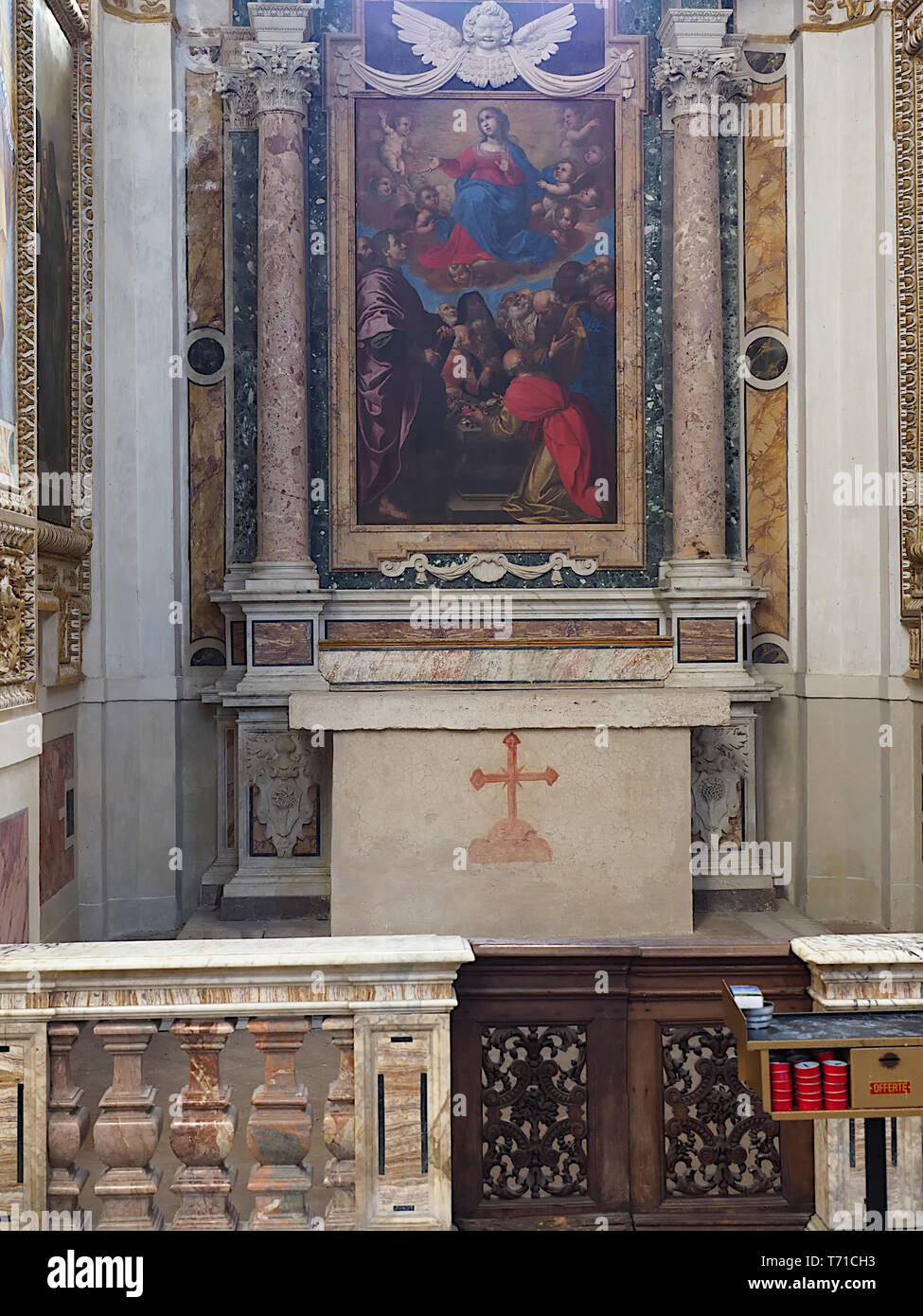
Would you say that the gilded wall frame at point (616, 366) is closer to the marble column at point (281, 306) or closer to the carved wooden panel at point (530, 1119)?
the marble column at point (281, 306)

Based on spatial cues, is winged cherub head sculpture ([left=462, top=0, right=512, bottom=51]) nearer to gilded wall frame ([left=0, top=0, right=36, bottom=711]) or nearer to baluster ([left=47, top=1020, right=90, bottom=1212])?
gilded wall frame ([left=0, top=0, right=36, bottom=711])

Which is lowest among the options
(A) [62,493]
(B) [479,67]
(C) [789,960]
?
(C) [789,960]

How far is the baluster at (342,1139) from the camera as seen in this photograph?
3.11 m

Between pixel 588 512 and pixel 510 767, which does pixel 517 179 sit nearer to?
pixel 588 512

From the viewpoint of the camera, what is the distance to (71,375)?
7.89 meters

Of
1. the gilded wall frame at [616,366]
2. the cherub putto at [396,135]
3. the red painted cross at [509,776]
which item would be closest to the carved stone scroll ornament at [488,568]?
the gilded wall frame at [616,366]

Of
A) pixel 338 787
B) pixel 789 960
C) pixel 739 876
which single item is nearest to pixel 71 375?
pixel 338 787

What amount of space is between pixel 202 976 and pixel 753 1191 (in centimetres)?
152

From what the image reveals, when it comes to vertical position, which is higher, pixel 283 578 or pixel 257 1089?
pixel 283 578

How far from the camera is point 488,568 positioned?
8.88 meters

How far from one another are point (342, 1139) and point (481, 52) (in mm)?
7741

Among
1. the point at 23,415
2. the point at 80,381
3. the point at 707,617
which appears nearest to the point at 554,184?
the point at 707,617

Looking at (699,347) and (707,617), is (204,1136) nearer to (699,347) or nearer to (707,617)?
(707,617)
